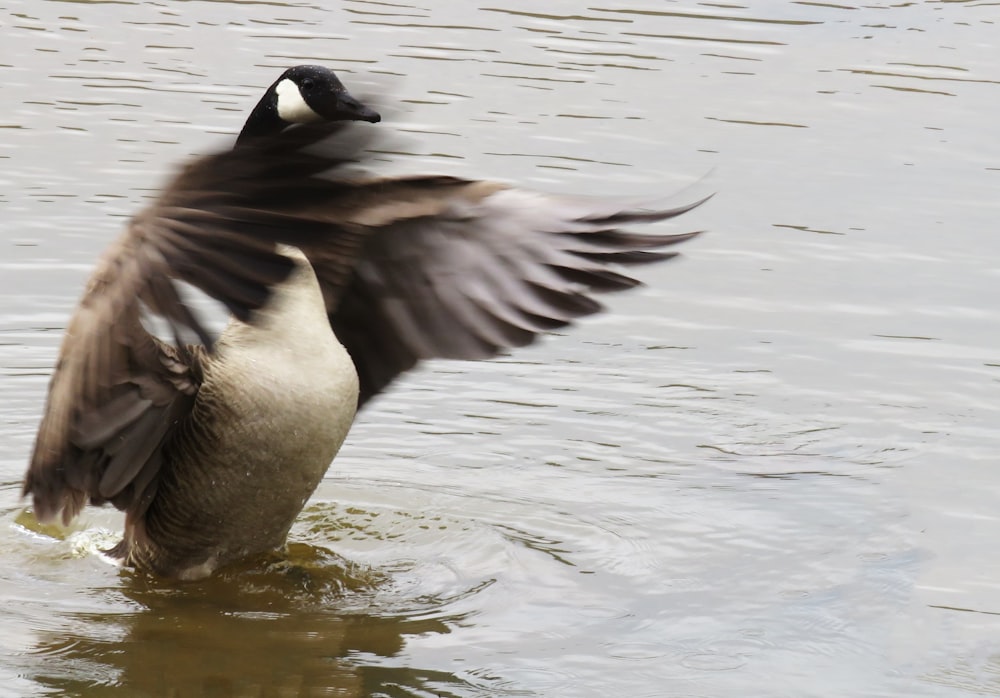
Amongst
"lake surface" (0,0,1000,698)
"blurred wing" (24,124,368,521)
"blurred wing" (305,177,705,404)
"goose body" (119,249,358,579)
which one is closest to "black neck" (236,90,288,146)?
"lake surface" (0,0,1000,698)

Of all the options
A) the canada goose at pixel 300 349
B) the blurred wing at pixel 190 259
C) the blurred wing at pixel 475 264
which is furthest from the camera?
the blurred wing at pixel 475 264

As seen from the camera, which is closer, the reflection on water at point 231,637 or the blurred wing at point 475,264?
the reflection on water at point 231,637

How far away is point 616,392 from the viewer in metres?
7.96

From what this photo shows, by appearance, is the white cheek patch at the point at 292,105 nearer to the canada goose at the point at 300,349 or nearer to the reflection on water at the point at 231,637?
the canada goose at the point at 300,349

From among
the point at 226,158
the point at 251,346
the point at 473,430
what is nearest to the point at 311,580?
the point at 251,346

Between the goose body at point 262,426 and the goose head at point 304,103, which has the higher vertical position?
the goose head at point 304,103

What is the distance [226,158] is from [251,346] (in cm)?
140

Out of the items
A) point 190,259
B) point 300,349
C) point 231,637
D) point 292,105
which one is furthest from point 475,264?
point 190,259

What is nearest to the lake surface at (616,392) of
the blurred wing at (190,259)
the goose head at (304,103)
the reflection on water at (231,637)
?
the reflection on water at (231,637)

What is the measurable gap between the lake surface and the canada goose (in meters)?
0.32

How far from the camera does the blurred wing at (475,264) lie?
5.97 metres

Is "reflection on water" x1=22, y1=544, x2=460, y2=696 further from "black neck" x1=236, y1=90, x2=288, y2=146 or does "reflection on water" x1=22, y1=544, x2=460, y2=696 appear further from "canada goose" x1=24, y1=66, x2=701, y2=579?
"black neck" x1=236, y1=90, x2=288, y2=146

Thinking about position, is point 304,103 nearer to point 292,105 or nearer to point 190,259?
point 292,105

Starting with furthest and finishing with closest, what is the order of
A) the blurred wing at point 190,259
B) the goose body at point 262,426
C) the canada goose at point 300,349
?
the goose body at point 262,426
the canada goose at point 300,349
the blurred wing at point 190,259
